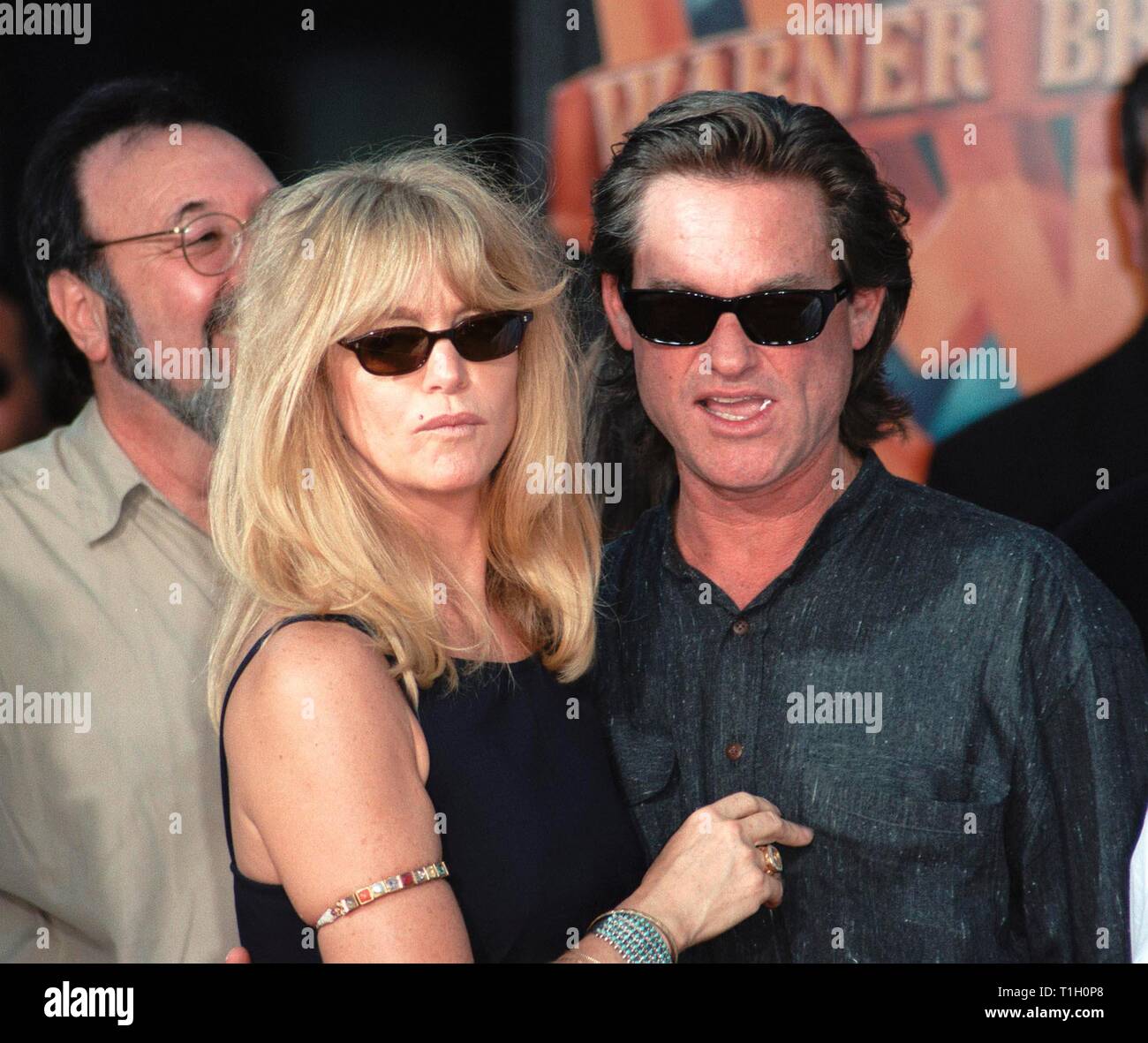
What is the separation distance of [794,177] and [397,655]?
1.13m

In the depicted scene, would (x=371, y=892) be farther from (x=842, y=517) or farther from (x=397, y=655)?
(x=842, y=517)

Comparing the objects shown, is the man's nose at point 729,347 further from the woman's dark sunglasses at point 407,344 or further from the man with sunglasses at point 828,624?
the woman's dark sunglasses at point 407,344

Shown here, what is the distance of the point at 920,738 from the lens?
2.42 meters

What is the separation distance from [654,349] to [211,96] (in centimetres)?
157

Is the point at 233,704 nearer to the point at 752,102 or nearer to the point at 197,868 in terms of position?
the point at 197,868

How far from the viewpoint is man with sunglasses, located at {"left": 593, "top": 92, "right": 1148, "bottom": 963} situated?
237 centimetres

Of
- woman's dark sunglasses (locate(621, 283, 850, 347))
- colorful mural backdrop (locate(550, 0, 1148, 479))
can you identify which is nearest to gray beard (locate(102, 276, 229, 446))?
woman's dark sunglasses (locate(621, 283, 850, 347))

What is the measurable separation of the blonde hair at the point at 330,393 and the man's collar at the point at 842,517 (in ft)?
1.54

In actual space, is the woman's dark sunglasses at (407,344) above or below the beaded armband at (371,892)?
above

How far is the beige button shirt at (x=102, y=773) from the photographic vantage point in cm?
276

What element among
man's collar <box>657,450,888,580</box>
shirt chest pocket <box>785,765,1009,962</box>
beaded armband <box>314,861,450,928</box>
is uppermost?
man's collar <box>657,450,888,580</box>

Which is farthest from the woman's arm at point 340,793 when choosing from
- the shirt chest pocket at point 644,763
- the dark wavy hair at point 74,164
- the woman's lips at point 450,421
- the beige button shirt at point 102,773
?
the dark wavy hair at point 74,164

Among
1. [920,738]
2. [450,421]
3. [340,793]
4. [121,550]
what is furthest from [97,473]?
[920,738]

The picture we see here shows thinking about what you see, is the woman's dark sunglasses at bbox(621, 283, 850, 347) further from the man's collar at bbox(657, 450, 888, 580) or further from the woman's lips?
the woman's lips
